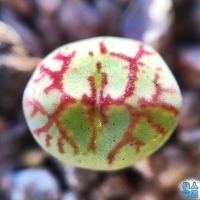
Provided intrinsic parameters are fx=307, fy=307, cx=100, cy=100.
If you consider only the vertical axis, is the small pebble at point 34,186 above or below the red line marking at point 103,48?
below

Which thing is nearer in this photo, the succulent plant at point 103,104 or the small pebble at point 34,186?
the succulent plant at point 103,104

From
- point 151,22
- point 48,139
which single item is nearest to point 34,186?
point 48,139

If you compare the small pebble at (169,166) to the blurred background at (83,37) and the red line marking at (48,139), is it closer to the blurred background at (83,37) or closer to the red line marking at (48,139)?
the blurred background at (83,37)

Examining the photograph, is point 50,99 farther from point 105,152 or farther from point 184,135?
point 184,135

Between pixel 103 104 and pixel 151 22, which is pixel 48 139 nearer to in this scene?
pixel 103 104

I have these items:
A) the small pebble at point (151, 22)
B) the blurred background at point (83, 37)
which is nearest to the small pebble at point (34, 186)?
the blurred background at point (83, 37)

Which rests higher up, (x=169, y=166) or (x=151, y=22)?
(x=151, y=22)

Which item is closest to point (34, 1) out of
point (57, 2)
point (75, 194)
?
point (57, 2)
